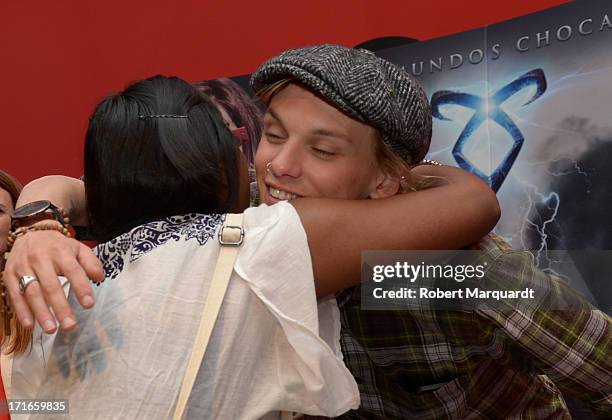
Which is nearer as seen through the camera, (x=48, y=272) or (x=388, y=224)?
(x=48, y=272)

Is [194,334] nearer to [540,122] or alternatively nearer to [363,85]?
[363,85]

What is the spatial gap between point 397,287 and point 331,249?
0.26 metres

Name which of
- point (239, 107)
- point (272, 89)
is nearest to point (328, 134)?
point (272, 89)

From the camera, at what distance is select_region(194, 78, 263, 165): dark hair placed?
277cm

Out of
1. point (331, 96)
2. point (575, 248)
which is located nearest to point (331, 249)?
point (331, 96)

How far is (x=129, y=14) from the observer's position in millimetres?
3061

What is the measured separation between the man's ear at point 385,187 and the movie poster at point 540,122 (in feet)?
2.81

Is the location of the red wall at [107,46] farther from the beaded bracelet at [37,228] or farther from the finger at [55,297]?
the finger at [55,297]

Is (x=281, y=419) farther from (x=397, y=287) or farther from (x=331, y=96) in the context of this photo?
(x=331, y=96)

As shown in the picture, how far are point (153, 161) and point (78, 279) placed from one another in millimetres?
239

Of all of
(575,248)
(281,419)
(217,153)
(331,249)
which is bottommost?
(575,248)

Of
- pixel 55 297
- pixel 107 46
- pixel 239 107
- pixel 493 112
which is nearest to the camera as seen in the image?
pixel 55 297

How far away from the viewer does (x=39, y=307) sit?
921mm

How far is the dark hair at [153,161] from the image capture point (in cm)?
110
